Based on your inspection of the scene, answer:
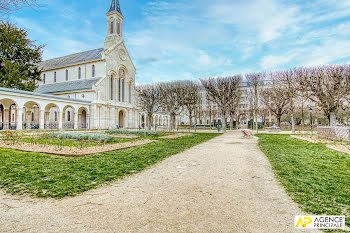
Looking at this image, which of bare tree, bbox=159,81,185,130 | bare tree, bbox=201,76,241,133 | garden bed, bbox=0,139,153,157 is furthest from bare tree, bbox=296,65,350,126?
garden bed, bbox=0,139,153,157

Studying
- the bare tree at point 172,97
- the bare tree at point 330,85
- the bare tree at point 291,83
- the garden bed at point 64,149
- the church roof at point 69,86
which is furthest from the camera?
the bare tree at point 172,97

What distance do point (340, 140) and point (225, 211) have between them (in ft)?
48.6

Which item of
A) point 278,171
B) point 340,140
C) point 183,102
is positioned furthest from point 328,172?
point 183,102

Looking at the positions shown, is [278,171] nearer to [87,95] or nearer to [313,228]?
[313,228]

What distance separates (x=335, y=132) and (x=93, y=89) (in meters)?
33.4

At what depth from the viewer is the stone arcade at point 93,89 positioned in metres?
34.5

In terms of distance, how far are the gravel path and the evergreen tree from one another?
113 ft

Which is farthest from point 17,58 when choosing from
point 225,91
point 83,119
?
point 225,91

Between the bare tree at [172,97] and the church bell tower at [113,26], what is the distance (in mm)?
14418

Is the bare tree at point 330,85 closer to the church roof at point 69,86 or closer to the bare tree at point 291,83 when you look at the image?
the bare tree at point 291,83

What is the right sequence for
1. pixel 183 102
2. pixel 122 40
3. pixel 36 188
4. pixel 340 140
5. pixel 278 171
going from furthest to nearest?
pixel 122 40 → pixel 183 102 → pixel 340 140 → pixel 278 171 → pixel 36 188

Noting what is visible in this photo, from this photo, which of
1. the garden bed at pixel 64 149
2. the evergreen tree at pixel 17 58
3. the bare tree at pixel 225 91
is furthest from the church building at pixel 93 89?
the garden bed at pixel 64 149

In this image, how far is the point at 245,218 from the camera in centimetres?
312

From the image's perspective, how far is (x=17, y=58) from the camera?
1252 inches
